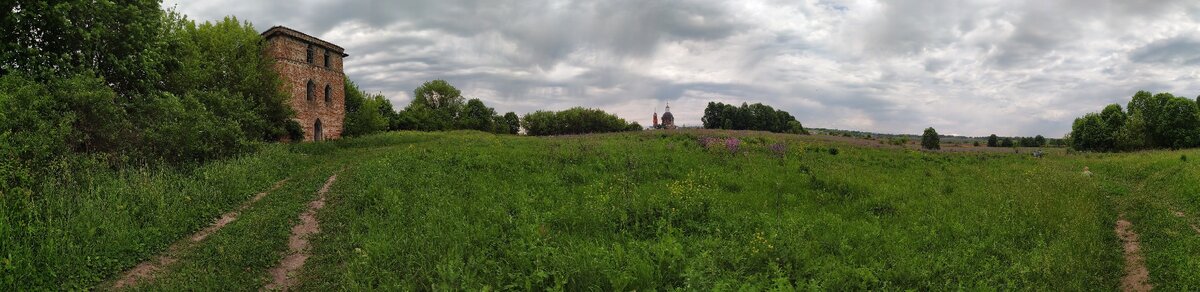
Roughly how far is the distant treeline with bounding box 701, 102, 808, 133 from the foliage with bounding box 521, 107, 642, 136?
1703cm

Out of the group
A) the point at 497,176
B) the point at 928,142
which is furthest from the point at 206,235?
the point at 928,142

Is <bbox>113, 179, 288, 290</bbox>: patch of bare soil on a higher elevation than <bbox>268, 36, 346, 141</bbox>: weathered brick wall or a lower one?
lower

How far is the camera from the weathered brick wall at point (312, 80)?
3506 centimetres

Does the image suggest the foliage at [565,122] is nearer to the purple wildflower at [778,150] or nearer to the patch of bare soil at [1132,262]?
the purple wildflower at [778,150]

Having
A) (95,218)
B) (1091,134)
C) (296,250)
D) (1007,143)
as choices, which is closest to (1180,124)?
(1091,134)

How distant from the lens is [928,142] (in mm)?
39938

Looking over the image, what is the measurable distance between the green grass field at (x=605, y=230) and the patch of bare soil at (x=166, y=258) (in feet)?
0.50

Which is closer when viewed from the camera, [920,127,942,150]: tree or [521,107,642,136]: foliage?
[920,127,942,150]: tree

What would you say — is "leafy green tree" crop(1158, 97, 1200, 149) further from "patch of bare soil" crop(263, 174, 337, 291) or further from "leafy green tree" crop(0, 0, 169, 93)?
"leafy green tree" crop(0, 0, 169, 93)

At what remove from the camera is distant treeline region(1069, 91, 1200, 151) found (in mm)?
42812

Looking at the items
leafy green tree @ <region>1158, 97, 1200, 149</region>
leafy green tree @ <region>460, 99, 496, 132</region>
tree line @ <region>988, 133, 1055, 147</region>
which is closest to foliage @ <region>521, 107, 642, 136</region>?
leafy green tree @ <region>460, 99, 496, 132</region>

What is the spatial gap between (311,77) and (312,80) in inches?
9.4

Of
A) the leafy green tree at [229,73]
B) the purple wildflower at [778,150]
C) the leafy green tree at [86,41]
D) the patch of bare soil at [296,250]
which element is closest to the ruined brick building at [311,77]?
the leafy green tree at [229,73]

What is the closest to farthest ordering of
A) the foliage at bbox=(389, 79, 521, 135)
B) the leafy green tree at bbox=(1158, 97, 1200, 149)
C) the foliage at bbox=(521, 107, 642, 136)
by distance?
the leafy green tree at bbox=(1158, 97, 1200, 149)
the foliage at bbox=(389, 79, 521, 135)
the foliage at bbox=(521, 107, 642, 136)
